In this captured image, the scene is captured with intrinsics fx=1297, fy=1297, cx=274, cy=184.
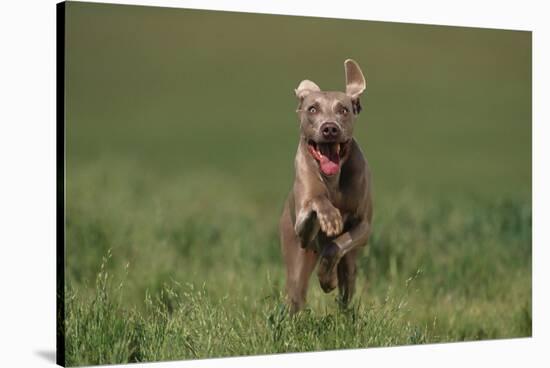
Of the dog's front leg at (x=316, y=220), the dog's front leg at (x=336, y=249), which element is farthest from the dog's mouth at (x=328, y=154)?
the dog's front leg at (x=336, y=249)

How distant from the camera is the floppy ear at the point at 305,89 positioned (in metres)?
8.61

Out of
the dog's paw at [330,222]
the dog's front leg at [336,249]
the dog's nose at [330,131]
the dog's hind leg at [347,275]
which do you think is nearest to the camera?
the dog's paw at [330,222]

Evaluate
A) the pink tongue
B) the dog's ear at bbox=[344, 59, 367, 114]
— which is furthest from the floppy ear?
the pink tongue

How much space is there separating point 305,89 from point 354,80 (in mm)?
378

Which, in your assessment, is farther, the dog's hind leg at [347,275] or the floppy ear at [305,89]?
the dog's hind leg at [347,275]

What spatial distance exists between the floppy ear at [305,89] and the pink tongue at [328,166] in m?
0.47

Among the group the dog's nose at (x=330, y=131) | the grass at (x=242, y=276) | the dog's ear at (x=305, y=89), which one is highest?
the dog's ear at (x=305, y=89)

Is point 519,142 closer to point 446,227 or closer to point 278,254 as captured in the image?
point 446,227

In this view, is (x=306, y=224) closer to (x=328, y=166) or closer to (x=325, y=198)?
(x=325, y=198)

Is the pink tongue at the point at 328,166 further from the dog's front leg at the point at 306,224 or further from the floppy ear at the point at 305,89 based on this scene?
the floppy ear at the point at 305,89

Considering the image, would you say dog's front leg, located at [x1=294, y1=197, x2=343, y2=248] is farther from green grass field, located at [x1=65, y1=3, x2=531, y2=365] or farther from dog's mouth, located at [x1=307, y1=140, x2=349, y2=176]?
green grass field, located at [x1=65, y1=3, x2=531, y2=365]

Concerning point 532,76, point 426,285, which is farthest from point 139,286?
point 532,76

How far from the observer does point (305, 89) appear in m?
8.64

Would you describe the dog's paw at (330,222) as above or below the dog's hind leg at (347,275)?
above
